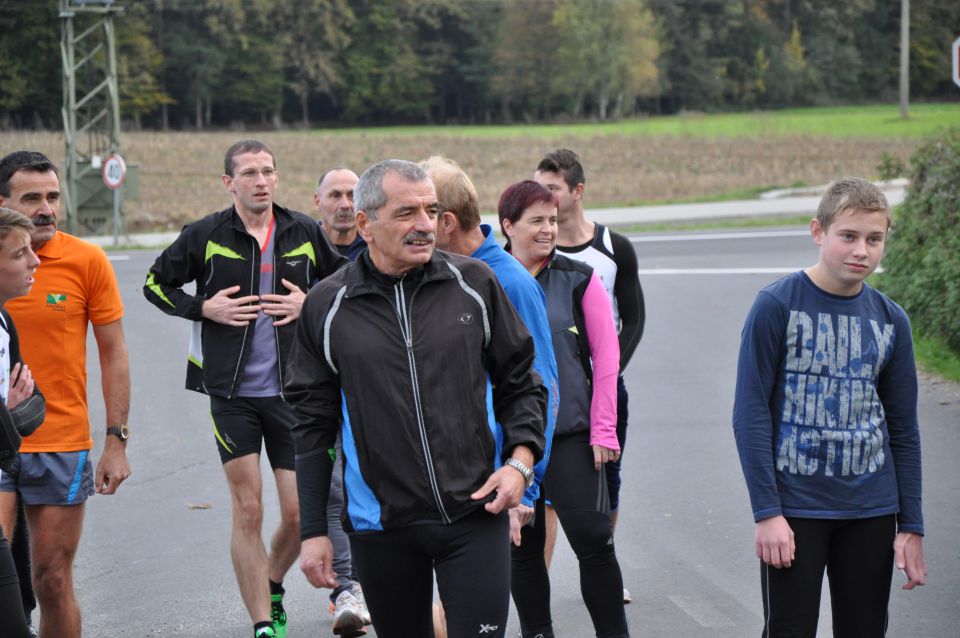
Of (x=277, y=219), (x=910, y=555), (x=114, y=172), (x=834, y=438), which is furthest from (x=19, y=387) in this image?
(x=114, y=172)

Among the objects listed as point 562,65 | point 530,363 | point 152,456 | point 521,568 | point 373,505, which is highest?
point 562,65

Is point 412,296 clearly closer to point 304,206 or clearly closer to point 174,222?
point 174,222

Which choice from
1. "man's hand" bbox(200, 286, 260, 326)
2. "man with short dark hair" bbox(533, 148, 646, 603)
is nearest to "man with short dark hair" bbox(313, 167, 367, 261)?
"man's hand" bbox(200, 286, 260, 326)

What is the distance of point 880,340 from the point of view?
4004 millimetres

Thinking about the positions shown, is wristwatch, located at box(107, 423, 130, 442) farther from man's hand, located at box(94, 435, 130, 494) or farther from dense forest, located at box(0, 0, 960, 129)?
dense forest, located at box(0, 0, 960, 129)

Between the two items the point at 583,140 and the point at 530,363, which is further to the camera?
the point at 583,140

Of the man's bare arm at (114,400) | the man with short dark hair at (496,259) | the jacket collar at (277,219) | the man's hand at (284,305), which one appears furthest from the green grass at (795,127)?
the man with short dark hair at (496,259)

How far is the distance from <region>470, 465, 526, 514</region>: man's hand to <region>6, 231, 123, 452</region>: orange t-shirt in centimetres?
201

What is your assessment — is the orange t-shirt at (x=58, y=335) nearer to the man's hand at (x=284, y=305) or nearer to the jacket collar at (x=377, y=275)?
the man's hand at (x=284, y=305)

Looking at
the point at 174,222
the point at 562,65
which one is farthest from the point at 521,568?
the point at 562,65

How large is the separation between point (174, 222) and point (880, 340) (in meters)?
34.6

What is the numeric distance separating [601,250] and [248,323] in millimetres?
1704

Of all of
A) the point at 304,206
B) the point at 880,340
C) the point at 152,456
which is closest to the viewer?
the point at 880,340

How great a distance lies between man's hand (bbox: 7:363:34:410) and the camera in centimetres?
428
